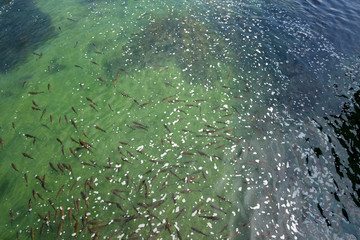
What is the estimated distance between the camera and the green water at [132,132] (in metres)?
6.87

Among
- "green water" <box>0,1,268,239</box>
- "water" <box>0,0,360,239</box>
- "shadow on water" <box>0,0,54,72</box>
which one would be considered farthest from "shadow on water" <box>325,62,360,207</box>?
"shadow on water" <box>0,0,54,72</box>

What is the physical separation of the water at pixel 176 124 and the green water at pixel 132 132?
5cm

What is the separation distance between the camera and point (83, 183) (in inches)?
297

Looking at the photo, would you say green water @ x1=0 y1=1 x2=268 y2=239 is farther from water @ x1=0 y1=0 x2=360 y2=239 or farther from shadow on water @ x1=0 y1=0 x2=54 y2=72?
shadow on water @ x1=0 y1=0 x2=54 y2=72

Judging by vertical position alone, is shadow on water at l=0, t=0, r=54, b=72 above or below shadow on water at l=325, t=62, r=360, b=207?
above

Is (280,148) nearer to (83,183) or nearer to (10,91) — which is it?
(83,183)

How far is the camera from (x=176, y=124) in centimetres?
938

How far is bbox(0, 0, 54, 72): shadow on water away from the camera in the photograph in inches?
473

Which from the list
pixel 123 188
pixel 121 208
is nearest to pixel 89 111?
pixel 123 188

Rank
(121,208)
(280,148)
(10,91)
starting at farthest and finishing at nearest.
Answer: (10,91)
(280,148)
(121,208)

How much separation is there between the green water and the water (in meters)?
0.05

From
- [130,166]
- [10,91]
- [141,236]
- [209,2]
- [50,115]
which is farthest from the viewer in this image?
[209,2]

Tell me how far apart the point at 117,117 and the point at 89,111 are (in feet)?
4.39

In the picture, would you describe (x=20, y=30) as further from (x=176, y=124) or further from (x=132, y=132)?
(x=176, y=124)
